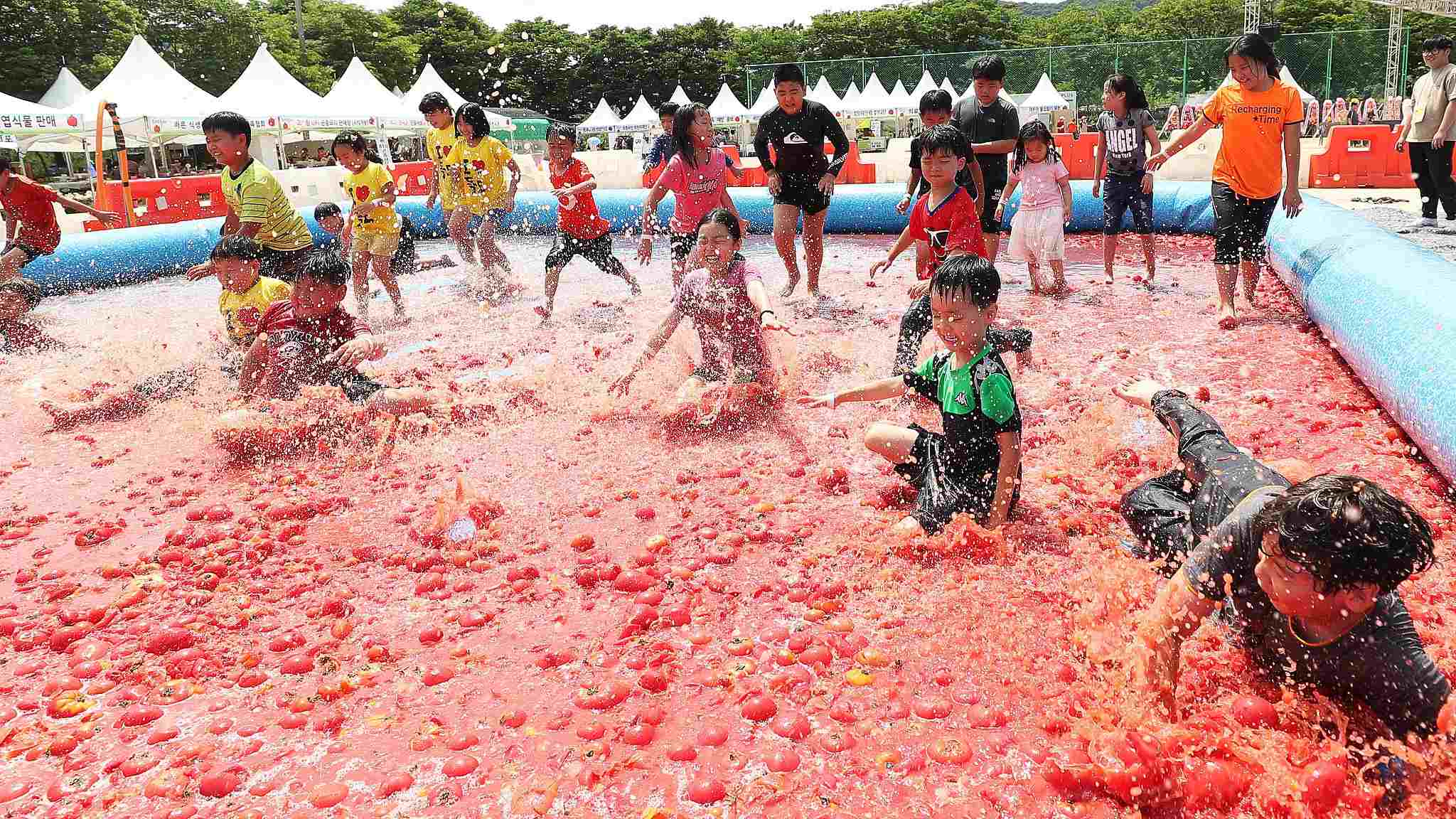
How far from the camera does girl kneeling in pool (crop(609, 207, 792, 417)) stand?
207 inches

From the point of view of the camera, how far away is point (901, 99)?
36.2 m

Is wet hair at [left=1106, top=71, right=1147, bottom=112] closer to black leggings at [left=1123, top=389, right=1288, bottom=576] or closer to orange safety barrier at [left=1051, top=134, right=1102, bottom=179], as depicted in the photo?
black leggings at [left=1123, top=389, right=1288, bottom=576]

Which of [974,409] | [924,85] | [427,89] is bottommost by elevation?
[974,409]

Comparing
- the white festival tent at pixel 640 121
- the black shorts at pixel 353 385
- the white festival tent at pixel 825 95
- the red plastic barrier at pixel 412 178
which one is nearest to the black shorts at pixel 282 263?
the black shorts at pixel 353 385

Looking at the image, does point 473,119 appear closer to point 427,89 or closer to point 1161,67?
point 427,89

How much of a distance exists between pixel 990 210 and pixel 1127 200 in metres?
1.52

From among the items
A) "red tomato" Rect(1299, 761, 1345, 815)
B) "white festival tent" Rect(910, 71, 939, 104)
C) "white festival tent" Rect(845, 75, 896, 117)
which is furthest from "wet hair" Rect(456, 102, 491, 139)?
"white festival tent" Rect(910, 71, 939, 104)

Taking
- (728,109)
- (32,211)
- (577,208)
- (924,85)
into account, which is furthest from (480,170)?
(924,85)

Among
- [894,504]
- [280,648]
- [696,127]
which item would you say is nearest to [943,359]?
[894,504]

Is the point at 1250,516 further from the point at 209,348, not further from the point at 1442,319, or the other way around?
the point at 209,348

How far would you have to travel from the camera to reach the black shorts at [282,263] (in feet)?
21.5

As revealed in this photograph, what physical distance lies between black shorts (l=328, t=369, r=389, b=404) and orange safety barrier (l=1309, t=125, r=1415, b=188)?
15.2 meters

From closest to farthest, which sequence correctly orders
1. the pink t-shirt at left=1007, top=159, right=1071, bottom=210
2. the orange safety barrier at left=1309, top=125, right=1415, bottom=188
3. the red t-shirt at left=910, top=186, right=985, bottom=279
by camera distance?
the red t-shirt at left=910, top=186, right=985, bottom=279 → the pink t-shirt at left=1007, top=159, right=1071, bottom=210 → the orange safety barrier at left=1309, top=125, right=1415, bottom=188

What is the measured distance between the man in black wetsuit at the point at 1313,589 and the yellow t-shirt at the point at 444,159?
7.41 meters
